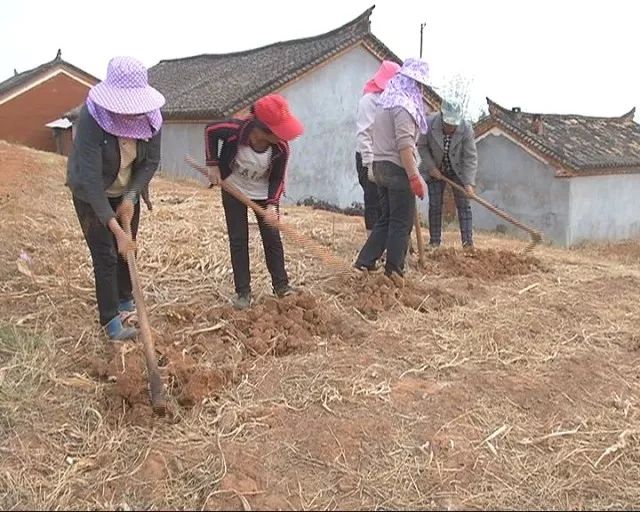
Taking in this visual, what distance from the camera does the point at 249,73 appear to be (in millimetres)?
18469

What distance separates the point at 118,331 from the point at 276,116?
1.42 m

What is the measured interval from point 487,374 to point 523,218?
15.7 m

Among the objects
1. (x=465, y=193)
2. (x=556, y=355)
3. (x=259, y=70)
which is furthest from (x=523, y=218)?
(x=556, y=355)

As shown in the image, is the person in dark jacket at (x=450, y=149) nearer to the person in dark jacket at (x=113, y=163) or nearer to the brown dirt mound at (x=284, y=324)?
the brown dirt mound at (x=284, y=324)

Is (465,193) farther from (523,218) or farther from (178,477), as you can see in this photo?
(523,218)

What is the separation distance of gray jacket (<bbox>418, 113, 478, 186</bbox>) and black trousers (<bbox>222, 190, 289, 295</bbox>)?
2.27m

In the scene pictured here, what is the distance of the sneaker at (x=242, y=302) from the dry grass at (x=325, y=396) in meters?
0.10

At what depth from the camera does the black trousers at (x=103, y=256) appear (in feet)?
12.7

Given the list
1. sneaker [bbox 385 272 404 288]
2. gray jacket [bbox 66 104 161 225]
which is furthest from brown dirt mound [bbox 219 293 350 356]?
gray jacket [bbox 66 104 161 225]

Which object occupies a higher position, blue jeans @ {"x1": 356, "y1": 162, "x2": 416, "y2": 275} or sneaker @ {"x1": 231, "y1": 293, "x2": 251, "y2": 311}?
blue jeans @ {"x1": 356, "y1": 162, "x2": 416, "y2": 275}

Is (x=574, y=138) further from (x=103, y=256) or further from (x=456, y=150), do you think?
(x=103, y=256)

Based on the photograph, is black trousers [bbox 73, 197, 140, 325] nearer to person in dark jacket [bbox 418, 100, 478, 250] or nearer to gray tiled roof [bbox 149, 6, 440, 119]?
person in dark jacket [bbox 418, 100, 478, 250]

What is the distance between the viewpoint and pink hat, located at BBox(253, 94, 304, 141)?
13.9 ft

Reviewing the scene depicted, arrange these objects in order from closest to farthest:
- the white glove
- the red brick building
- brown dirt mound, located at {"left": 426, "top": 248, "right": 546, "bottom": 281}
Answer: the white glove → brown dirt mound, located at {"left": 426, "top": 248, "right": 546, "bottom": 281} → the red brick building
